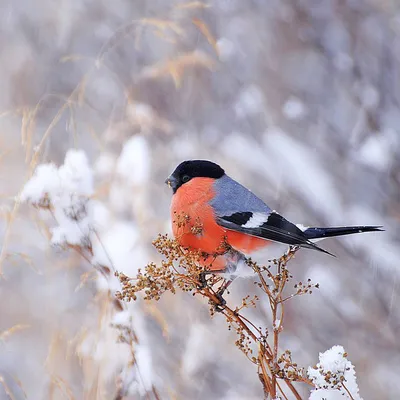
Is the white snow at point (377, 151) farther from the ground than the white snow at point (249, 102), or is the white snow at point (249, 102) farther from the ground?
the white snow at point (249, 102)

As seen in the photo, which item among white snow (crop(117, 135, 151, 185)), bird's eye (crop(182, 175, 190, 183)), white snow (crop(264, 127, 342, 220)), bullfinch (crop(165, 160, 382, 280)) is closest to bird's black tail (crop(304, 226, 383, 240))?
bullfinch (crop(165, 160, 382, 280))

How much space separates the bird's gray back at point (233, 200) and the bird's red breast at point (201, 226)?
11 millimetres

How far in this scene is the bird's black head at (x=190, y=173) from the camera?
34.3 inches

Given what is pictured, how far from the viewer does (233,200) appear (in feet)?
2.77

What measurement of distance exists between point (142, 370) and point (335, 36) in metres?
0.72

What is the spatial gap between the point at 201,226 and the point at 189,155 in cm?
26

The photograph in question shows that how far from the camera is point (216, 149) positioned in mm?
985

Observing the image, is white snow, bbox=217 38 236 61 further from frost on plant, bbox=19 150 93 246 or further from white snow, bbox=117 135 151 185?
frost on plant, bbox=19 150 93 246

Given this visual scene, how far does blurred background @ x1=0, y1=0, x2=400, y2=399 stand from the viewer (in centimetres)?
89

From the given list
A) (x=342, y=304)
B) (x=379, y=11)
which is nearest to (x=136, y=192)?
(x=342, y=304)

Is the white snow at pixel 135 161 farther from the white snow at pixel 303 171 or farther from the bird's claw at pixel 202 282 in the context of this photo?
the bird's claw at pixel 202 282

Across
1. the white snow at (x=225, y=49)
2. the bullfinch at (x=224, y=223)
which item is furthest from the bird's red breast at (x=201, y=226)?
the white snow at (x=225, y=49)

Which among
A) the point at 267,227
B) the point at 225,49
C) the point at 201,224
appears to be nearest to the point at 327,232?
the point at 267,227

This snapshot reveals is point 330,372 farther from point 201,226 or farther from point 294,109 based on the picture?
point 294,109
